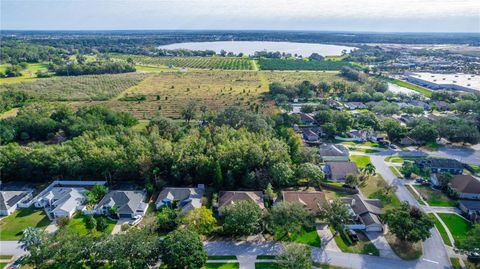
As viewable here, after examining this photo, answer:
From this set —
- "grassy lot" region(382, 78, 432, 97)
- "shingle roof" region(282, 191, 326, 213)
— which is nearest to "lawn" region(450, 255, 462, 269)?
"shingle roof" region(282, 191, 326, 213)

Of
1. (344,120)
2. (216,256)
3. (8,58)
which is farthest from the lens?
(8,58)

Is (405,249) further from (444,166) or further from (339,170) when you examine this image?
(444,166)

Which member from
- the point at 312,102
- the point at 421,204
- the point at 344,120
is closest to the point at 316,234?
the point at 421,204

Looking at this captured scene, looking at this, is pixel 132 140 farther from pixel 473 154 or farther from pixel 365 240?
pixel 473 154

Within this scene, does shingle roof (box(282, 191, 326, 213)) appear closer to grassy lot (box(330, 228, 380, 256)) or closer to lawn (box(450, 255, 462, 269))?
grassy lot (box(330, 228, 380, 256))

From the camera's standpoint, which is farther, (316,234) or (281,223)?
(316,234)

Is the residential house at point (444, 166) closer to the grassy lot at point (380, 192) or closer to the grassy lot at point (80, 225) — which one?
the grassy lot at point (380, 192)
